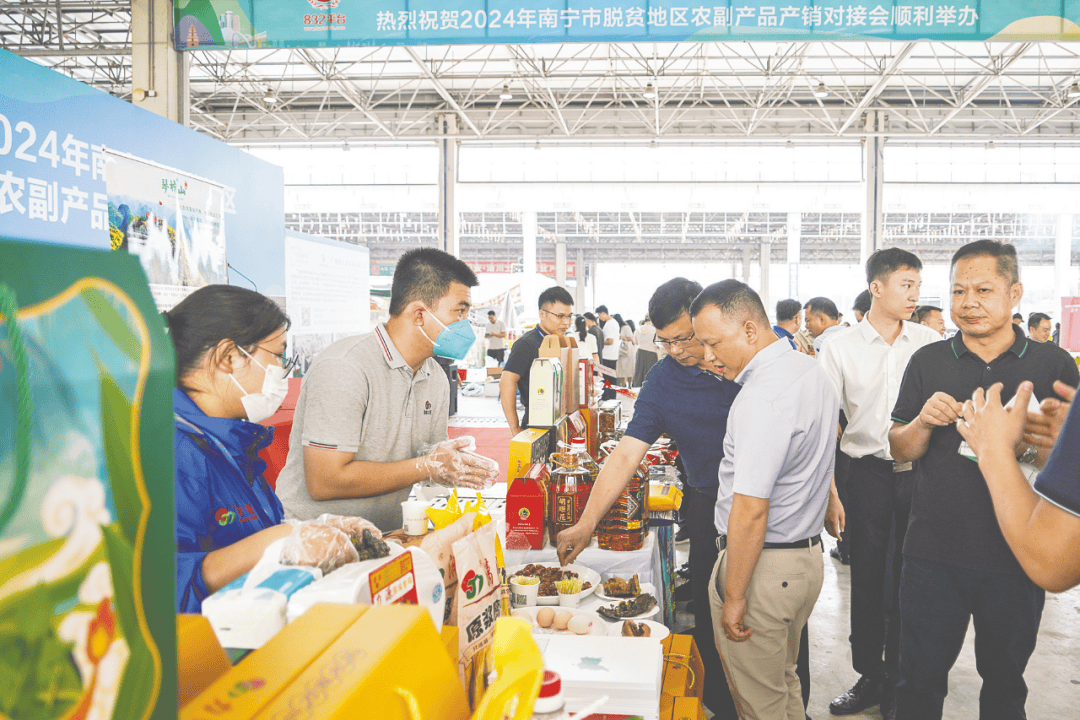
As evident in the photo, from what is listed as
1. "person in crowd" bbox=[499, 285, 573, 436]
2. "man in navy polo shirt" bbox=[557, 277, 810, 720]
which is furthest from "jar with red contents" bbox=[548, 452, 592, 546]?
"person in crowd" bbox=[499, 285, 573, 436]

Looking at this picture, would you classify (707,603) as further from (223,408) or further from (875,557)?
(223,408)

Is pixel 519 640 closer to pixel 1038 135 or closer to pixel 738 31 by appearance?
pixel 738 31

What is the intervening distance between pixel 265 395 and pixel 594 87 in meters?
12.8

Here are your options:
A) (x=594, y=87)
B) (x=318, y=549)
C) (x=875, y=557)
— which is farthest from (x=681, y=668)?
(x=594, y=87)

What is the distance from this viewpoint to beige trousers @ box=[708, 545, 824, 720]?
201cm

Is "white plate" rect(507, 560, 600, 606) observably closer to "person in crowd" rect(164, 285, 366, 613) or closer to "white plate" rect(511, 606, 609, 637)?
"white plate" rect(511, 606, 609, 637)

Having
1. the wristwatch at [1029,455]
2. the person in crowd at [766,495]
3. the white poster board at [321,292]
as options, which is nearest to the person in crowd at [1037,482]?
the wristwatch at [1029,455]

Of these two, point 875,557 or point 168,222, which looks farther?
point 168,222

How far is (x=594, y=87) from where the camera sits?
13102 mm

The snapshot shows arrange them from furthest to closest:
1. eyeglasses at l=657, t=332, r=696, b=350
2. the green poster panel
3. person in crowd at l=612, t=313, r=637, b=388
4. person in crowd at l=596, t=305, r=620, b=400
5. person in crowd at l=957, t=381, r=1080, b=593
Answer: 1. person in crowd at l=612, t=313, r=637, b=388
2. person in crowd at l=596, t=305, r=620, b=400
3. eyeglasses at l=657, t=332, r=696, b=350
4. person in crowd at l=957, t=381, r=1080, b=593
5. the green poster panel

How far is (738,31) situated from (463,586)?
4603mm

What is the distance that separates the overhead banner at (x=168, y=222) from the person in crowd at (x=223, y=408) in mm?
2514

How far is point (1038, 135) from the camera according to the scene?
44.8ft

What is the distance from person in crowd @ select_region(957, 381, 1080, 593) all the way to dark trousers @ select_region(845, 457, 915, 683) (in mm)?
1593
